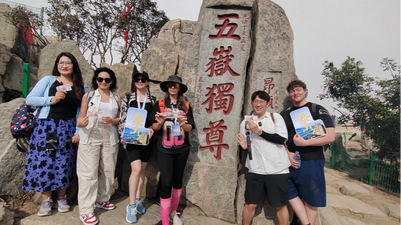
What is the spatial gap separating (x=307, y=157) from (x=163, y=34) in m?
7.75

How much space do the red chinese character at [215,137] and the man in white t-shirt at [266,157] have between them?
0.82 meters

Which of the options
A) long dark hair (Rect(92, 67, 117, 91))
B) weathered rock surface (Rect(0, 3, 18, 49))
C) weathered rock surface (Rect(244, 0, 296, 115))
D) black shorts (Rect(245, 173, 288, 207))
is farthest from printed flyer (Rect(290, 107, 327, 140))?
weathered rock surface (Rect(0, 3, 18, 49))

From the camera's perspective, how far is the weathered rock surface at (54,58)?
4586mm

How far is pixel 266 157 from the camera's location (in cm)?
282

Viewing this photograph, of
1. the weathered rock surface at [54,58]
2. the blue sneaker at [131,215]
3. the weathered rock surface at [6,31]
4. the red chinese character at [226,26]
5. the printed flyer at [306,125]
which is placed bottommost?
the blue sneaker at [131,215]

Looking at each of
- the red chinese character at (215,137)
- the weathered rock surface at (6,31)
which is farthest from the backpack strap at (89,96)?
the weathered rock surface at (6,31)

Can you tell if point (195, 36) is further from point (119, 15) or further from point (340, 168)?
point (119, 15)

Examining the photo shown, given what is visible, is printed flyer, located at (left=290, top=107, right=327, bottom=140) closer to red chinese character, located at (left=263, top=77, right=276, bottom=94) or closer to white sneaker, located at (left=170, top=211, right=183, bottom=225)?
red chinese character, located at (left=263, top=77, right=276, bottom=94)

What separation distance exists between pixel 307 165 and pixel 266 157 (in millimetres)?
590

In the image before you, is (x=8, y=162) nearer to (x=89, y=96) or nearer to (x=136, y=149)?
(x=89, y=96)

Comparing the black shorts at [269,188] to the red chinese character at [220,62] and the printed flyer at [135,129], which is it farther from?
the red chinese character at [220,62]

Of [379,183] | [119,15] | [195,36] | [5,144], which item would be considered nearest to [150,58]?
[195,36]

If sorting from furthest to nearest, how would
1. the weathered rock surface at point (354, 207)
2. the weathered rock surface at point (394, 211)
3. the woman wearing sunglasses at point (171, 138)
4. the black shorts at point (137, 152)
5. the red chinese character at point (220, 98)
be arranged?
the weathered rock surface at point (394, 211), the weathered rock surface at point (354, 207), the red chinese character at point (220, 98), the black shorts at point (137, 152), the woman wearing sunglasses at point (171, 138)

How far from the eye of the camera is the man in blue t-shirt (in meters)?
2.81
